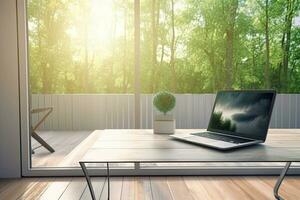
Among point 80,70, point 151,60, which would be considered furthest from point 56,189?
point 80,70

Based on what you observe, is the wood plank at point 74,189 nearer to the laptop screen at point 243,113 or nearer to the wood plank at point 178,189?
the wood plank at point 178,189

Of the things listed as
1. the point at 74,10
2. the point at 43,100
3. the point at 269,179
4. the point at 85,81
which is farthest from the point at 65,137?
the point at 269,179

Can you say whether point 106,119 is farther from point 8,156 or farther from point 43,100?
point 8,156

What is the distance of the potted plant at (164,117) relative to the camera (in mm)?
1611

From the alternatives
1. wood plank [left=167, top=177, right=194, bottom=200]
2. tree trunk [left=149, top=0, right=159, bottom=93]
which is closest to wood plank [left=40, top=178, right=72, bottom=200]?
wood plank [left=167, top=177, right=194, bottom=200]

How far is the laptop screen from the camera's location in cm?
129

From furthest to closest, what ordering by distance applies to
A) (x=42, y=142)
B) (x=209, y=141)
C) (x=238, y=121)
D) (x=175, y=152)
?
(x=42, y=142), (x=238, y=121), (x=209, y=141), (x=175, y=152)

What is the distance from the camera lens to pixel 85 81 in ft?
14.5

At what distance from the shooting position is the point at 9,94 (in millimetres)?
2674

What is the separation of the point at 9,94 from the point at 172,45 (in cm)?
223

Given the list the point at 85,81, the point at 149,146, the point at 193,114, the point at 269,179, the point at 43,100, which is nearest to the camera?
the point at 149,146

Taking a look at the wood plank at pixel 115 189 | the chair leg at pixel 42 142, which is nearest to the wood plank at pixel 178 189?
the wood plank at pixel 115 189

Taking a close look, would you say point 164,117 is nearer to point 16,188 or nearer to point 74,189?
point 74,189

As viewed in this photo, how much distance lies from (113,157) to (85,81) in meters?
3.47
